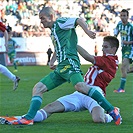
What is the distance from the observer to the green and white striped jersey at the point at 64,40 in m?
7.22

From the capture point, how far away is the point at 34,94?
7160 millimetres

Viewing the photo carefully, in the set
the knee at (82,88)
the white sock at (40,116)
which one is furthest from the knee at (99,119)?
the white sock at (40,116)

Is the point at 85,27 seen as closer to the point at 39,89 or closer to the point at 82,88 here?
the point at 82,88

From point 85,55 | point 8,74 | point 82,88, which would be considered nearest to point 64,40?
point 85,55

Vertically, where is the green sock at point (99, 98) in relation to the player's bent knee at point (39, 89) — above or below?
below

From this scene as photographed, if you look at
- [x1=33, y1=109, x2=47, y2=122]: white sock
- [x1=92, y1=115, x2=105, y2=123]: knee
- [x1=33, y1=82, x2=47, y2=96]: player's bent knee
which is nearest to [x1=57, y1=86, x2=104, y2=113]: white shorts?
[x1=92, y1=115, x2=105, y2=123]: knee

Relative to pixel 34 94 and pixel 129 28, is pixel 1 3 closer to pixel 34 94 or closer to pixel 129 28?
pixel 129 28

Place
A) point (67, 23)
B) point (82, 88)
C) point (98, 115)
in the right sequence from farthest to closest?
point (98, 115)
point (67, 23)
point (82, 88)

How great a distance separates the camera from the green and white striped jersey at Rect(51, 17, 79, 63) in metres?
7.22

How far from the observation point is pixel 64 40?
285 inches

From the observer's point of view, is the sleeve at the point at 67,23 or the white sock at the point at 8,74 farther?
the white sock at the point at 8,74

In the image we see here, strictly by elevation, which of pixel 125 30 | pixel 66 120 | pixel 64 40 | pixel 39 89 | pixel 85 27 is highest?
pixel 85 27

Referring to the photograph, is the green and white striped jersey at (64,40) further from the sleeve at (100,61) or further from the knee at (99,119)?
the knee at (99,119)

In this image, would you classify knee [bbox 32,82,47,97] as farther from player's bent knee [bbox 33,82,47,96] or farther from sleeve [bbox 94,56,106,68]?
sleeve [bbox 94,56,106,68]
